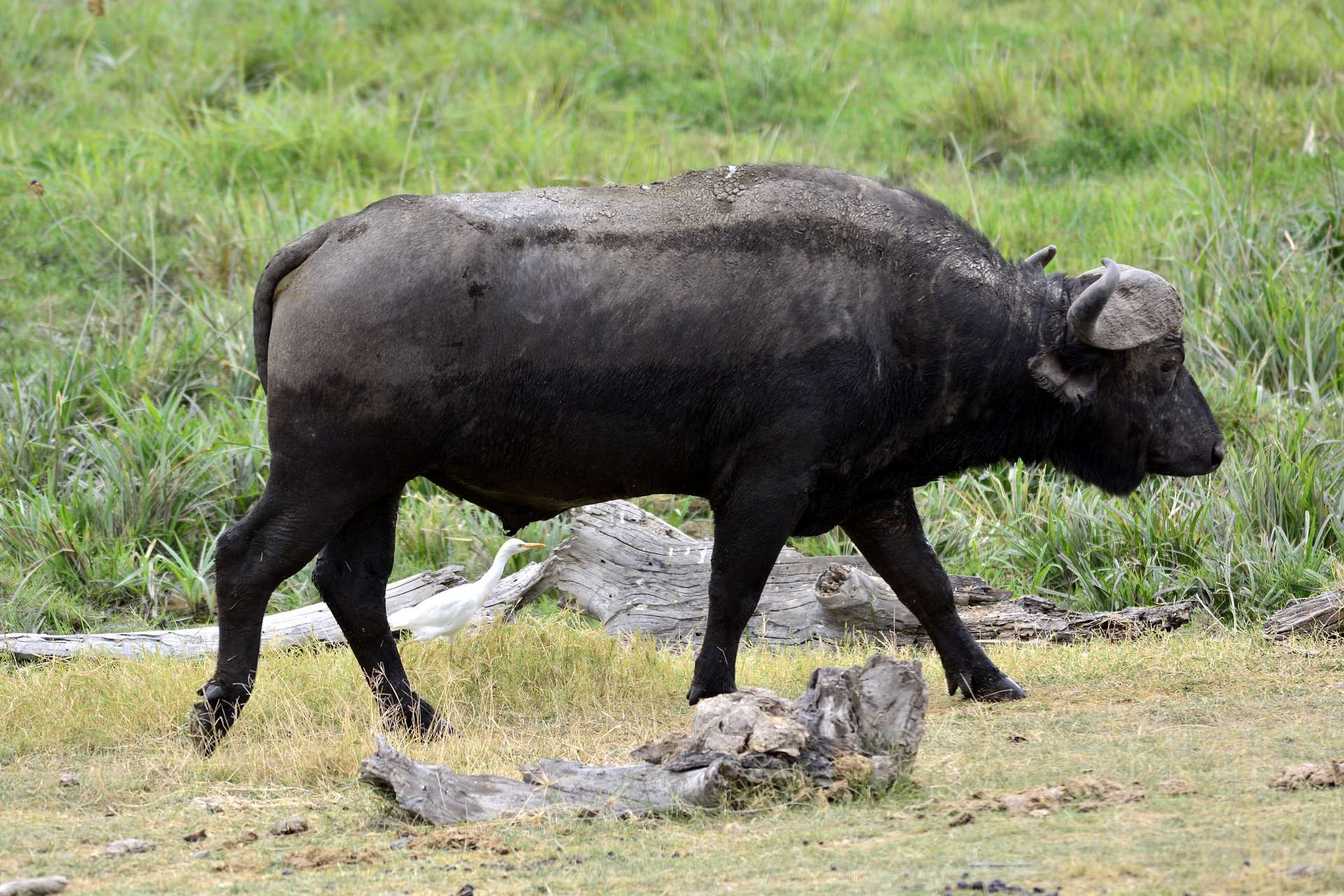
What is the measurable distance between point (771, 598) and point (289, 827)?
364cm

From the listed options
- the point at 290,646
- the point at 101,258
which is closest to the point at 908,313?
the point at 290,646

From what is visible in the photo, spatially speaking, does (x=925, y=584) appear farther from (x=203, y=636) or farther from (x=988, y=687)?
(x=203, y=636)

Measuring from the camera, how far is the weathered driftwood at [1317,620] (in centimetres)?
736

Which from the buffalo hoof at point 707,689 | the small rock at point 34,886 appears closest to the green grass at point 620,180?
the buffalo hoof at point 707,689

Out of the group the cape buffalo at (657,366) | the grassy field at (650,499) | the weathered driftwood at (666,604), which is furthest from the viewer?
the weathered driftwood at (666,604)

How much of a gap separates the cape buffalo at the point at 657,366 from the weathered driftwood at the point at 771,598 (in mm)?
1550

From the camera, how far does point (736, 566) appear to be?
19.6 feet

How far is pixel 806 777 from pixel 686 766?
1.17 ft

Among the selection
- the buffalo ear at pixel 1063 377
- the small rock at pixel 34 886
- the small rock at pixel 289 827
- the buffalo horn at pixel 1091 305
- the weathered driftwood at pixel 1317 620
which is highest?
the buffalo horn at pixel 1091 305

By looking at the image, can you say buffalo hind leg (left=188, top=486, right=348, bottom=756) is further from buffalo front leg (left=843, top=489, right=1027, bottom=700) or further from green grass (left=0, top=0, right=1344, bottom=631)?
green grass (left=0, top=0, right=1344, bottom=631)

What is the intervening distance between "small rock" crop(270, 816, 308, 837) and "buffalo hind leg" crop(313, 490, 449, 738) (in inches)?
47.3

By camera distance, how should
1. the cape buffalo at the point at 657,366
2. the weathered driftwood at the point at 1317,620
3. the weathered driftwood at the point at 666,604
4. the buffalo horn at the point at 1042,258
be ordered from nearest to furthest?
the cape buffalo at the point at 657,366 < the buffalo horn at the point at 1042,258 < the weathered driftwood at the point at 1317,620 < the weathered driftwood at the point at 666,604

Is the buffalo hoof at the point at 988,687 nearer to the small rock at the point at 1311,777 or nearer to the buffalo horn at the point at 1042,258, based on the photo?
the buffalo horn at the point at 1042,258

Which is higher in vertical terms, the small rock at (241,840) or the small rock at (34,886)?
the small rock at (34,886)
